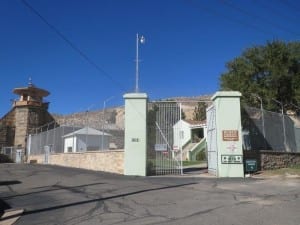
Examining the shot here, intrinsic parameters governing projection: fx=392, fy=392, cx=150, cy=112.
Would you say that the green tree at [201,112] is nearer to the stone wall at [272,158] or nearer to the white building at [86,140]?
the white building at [86,140]

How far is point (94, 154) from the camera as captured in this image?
24391mm

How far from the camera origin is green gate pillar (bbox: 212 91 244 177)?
17.9 meters

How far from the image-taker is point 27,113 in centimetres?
5831

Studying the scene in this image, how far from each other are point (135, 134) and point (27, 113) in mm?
42983

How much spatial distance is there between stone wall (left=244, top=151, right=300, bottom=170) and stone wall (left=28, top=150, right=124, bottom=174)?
6375mm

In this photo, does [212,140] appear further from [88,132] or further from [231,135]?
[88,132]

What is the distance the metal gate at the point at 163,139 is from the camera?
19.5 m

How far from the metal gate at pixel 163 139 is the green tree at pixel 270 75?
1254 centimetres

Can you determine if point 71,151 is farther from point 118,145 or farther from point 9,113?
point 9,113

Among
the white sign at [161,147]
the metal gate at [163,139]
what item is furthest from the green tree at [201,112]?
the white sign at [161,147]

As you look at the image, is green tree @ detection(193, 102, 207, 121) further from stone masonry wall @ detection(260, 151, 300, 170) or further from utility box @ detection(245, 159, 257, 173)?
utility box @ detection(245, 159, 257, 173)

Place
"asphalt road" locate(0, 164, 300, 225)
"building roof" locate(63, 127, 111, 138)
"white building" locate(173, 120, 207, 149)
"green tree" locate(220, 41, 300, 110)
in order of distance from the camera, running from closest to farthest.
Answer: "asphalt road" locate(0, 164, 300, 225) → "building roof" locate(63, 127, 111, 138) → "green tree" locate(220, 41, 300, 110) → "white building" locate(173, 120, 207, 149)

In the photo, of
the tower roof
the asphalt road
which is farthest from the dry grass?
the tower roof

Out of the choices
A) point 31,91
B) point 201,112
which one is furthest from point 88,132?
point 31,91
